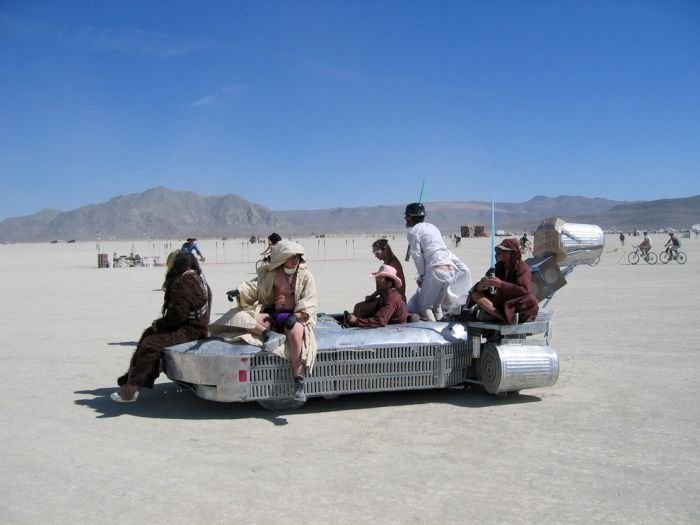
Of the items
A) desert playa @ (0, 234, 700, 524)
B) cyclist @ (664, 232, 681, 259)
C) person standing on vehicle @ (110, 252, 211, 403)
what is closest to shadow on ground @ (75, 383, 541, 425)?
desert playa @ (0, 234, 700, 524)

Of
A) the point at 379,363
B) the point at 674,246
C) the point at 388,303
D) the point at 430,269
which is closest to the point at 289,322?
the point at 379,363

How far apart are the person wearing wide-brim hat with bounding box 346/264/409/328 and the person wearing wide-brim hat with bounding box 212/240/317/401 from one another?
68cm

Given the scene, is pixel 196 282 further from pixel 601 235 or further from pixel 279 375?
pixel 601 235

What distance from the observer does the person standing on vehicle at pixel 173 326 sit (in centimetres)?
652

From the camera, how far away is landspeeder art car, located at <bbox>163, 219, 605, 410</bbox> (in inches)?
246

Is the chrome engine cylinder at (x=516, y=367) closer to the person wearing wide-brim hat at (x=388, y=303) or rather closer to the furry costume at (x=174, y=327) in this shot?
the person wearing wide-brim hat at (x=388, y=303)

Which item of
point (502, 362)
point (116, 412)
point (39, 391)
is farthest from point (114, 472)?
point (502, 362)

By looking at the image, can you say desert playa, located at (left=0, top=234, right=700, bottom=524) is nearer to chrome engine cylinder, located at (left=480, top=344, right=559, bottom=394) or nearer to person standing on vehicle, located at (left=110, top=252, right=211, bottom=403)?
chrome engine cylinder, located at (left=480, top=344, right=559, bottom=394)

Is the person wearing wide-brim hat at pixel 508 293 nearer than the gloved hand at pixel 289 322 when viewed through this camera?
No

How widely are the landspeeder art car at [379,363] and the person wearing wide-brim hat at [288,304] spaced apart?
14cm

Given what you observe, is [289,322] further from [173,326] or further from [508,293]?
[508,293]

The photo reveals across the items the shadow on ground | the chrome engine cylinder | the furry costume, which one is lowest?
the shadow on ground

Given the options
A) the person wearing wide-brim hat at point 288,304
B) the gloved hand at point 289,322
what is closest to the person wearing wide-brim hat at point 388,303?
the person wearing wide-brim hat at point 288,304

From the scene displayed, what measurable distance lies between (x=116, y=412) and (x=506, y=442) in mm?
3671
